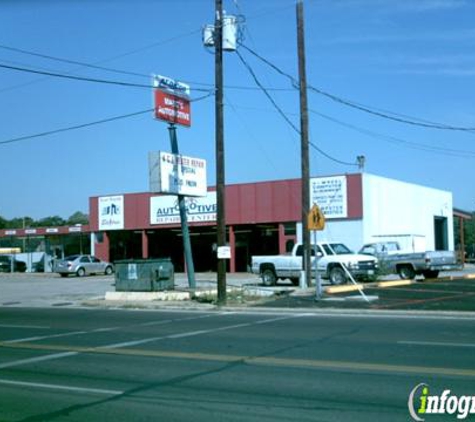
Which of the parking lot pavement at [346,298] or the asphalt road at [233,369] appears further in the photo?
the parking lot pavement at [346,298]

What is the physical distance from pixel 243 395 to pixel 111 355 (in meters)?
4.02

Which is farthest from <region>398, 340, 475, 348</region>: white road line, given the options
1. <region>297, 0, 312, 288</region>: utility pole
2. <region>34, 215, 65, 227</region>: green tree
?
<region>34, 215, 65, 227</region>: green tree

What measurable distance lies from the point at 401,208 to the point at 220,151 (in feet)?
79.7

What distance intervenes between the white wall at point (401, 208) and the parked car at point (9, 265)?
3248cm

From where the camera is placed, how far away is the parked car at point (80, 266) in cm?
4712

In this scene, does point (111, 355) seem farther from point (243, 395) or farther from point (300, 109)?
point (300, 109)

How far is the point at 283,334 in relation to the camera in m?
13.9

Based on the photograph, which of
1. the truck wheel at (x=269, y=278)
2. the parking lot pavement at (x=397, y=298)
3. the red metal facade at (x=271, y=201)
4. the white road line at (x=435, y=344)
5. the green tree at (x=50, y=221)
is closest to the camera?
the white road line at (x=435, y=344)

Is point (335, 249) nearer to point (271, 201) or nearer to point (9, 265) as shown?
point (271, 201)

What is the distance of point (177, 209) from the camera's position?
1906 inches

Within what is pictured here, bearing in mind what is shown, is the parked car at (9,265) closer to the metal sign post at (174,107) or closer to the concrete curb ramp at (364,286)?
the metal sign post at (174,107)
